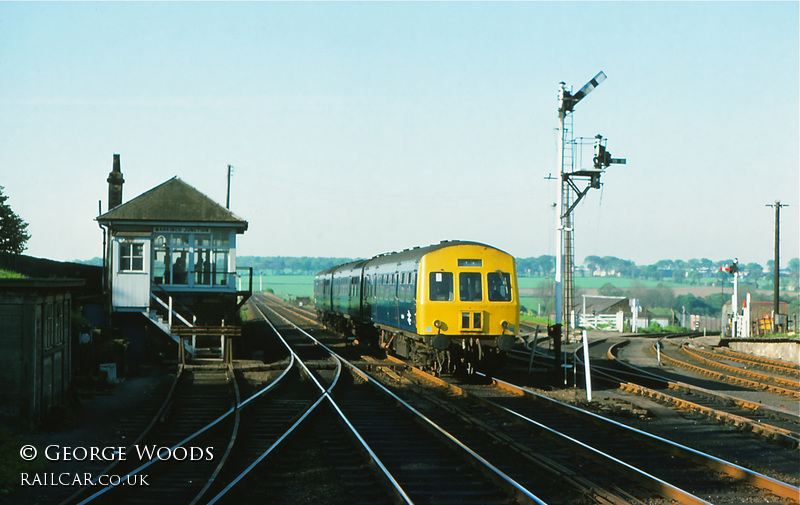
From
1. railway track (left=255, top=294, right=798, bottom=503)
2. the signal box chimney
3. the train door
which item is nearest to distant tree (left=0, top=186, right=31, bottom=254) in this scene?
the signal box chimney

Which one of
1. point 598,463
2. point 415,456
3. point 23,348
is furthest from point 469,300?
point 23,348

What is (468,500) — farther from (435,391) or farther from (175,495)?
(435,391)

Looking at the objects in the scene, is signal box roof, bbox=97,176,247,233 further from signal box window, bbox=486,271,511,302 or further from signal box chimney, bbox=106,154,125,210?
signal box window, bbox=486,271,511,302

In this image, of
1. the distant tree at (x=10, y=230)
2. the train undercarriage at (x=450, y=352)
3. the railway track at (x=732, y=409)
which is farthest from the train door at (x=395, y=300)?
the distant tree at (x=10, y=230)

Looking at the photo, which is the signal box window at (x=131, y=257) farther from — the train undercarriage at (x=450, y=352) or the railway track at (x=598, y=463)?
the railway track at (x=598, y=463)

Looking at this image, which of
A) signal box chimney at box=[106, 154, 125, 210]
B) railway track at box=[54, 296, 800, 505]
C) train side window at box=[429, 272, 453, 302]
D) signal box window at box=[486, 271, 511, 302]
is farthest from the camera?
signal box chimney at box=[106, 154, 125, 210]

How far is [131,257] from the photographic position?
24516 mm

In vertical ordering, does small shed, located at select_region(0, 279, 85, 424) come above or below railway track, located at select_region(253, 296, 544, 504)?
above

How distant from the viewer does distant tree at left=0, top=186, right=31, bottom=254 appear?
1515 inches

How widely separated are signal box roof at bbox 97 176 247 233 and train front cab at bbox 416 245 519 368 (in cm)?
885

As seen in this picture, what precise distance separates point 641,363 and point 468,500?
19785 mm

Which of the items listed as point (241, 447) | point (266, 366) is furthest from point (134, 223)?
point (241, 447)

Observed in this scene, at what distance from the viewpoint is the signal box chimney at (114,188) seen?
1113 inches

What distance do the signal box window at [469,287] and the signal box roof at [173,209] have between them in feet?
30.3
